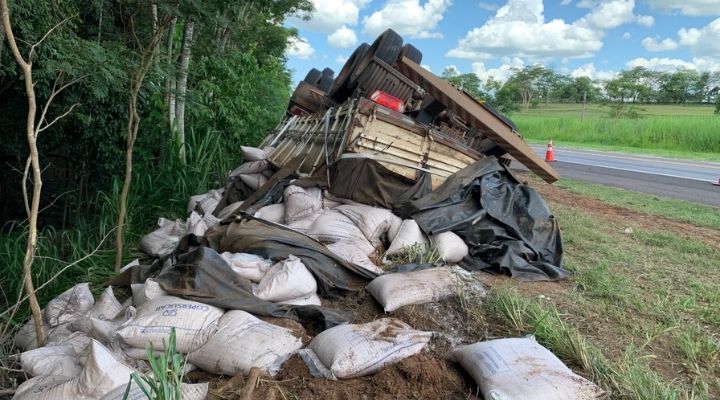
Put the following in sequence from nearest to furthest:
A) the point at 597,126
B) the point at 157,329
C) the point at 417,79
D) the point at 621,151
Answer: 1. the point at 157,329
2. the point at 417,79
3. the point at 621,151
4. the point at 597,126

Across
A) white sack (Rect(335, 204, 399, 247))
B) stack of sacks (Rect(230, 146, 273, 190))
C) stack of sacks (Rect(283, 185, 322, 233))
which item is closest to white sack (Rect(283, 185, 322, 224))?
stack of sacks (Rect(283, 185, 322, 233))

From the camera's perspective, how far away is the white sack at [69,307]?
304 cm

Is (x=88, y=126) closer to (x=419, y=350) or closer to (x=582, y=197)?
(x=419, y=350)

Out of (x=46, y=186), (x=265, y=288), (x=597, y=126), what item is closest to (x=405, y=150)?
(x=265, y=288)

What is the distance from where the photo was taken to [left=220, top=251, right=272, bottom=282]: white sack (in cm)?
302

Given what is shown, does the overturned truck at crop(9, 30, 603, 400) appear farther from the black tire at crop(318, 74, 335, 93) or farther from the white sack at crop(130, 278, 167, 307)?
the black tire at crop(318, 74, 335, 93)

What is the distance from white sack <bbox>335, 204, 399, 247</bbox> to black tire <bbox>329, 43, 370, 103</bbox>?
2162 mm

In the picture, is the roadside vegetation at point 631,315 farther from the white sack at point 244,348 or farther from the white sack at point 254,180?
the white sack at point 254,180

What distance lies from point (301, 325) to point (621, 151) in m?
16.5

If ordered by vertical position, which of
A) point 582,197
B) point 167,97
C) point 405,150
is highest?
point 167,97

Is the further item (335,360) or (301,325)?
(301,325)

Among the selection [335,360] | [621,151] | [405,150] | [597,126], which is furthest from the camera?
[597,126]

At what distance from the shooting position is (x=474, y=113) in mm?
5391

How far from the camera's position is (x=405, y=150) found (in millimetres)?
4777
